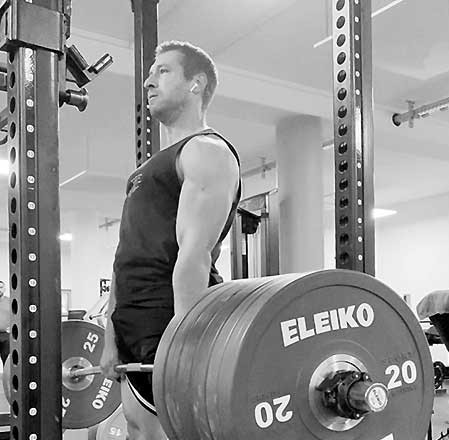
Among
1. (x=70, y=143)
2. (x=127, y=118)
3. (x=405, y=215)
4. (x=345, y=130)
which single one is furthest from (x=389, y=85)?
(x=405, y=215)

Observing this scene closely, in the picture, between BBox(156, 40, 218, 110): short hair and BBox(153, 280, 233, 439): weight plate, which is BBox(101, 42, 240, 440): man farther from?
BBox(153, 280, 233, 439): weight plate

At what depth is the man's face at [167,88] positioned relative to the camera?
1881mm

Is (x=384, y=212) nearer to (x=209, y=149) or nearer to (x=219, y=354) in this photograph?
(x=209, y=149)

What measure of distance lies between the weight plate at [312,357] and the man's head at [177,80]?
800 millimetres

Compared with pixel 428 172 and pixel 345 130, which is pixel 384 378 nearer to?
pixel 345 130

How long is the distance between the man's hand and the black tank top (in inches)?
4.4

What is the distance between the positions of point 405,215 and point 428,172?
247 cm

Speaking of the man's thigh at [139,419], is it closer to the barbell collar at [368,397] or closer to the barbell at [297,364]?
the barbell at [297,364]

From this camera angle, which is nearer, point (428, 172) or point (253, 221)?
point (253, 221)

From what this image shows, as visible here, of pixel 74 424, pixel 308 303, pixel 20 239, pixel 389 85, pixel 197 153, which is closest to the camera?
pixel 308 303

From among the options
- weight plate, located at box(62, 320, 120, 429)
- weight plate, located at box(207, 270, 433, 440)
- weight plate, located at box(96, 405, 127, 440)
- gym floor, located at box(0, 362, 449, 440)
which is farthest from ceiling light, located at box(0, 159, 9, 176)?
weight plate, located at box(207, 270, 433, 440)

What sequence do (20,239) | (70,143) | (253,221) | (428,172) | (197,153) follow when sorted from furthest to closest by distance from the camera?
(428,172)
(70,143)
(253,221)
(197,153)
(20,239)

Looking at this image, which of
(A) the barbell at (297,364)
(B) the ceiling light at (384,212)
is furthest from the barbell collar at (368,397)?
(B) the ceiling light at (384,212)

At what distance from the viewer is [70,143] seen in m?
7.19
